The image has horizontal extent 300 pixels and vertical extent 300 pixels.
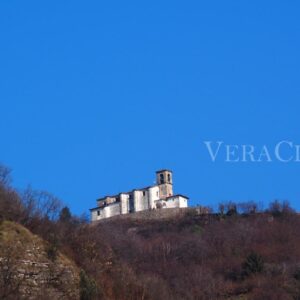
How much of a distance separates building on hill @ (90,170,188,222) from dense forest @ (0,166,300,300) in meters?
4.80

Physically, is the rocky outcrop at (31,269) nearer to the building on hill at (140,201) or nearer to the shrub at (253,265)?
the shrub at (253,265)

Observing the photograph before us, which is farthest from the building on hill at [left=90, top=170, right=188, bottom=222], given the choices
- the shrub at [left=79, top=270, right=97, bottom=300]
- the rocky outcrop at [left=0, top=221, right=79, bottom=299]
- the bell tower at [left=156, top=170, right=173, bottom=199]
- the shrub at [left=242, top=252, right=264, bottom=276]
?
the shrub at [left=79, top=270, right=97, bottom=300]

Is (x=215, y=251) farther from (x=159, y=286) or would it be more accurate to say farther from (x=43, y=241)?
(x=43, y=241)

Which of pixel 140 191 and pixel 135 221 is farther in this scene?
pixel 140 191

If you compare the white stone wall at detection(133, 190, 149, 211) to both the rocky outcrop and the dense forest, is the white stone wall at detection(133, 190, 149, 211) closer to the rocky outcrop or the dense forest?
the dense forest

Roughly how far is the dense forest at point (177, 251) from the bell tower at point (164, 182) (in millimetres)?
7437

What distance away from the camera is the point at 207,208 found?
73.9 meters

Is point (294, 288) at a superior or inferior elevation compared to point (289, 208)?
inferior

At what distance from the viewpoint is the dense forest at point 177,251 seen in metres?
27.9

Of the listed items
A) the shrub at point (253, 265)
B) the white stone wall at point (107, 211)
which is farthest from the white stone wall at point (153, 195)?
the shrub at point (253, 265)

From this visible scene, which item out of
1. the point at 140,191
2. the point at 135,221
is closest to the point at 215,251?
the point at 135,221

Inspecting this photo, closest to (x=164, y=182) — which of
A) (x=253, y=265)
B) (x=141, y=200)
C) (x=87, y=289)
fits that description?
(x=141, y=200)

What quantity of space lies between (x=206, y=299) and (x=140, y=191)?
36294mm

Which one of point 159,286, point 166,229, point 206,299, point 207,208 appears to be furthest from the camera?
point 207,208
